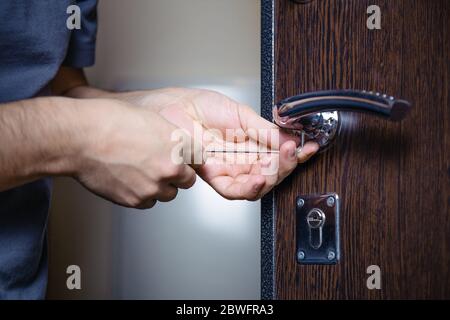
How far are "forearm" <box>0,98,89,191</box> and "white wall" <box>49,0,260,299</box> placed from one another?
40 centimetres

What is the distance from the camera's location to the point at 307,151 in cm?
33

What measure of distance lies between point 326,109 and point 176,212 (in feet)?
1.69

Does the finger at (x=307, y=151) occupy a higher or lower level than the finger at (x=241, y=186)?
higher

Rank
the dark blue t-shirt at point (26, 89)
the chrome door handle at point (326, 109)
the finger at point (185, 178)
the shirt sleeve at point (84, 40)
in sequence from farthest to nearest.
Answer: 1. the shirt sleeve at point (84, 40)
2. the dark blue t-shirt at point (26, 89)
3. the finger at point (185, 178)
4. the chrome door handle at point (326, 109)

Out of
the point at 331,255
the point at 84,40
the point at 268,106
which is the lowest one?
the point at 331,255

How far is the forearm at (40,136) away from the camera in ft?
1.24

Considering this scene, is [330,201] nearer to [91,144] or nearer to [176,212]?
[91,144]

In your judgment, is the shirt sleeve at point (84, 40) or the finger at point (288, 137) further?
the shirt sleeve at point (84, 40)

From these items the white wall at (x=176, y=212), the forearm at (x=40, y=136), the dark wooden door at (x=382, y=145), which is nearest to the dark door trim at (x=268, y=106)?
the dark wooden door at (x=382, y=145)

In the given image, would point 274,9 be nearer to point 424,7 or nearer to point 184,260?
point 424,7

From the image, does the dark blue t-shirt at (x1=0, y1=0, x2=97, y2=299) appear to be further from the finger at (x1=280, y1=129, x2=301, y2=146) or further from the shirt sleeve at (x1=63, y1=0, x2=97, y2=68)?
the finger at (x1=280, y1=129, x2=301, y2=146)

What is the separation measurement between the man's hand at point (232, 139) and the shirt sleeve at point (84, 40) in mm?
135

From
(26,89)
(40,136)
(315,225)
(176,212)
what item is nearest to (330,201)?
(315,225)

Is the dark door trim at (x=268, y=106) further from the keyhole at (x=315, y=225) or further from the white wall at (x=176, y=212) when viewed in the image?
the white wall at (x=176, y=212)
